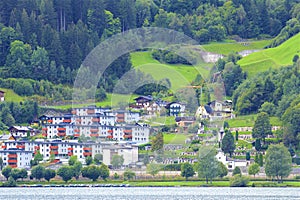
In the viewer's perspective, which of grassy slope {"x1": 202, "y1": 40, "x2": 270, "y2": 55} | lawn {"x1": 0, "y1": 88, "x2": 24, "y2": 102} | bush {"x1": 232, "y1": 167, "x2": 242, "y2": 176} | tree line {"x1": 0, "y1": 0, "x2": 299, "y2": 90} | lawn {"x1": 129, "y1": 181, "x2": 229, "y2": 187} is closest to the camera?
lawn {"x1": 129, "y1": 181, "x2": 229, "y2": 187}

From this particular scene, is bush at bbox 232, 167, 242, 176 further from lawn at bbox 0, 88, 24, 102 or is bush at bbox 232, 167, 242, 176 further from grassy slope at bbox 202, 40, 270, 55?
grassy slope at bbox 202, 40, 270, 55

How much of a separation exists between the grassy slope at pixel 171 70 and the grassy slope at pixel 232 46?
1125cm

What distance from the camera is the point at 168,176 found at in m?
120

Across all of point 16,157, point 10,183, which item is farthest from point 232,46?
point 10,183

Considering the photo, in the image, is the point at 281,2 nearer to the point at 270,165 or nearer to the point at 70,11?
the point at 70,11

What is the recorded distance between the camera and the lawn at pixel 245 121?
13775 cm

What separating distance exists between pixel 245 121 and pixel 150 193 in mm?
35833

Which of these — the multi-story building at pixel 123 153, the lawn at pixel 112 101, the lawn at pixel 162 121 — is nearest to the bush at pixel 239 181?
the lawn at pixel 162 121

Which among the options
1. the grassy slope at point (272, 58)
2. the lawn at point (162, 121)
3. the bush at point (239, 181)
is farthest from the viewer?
the grassy slope at point (272, 58)

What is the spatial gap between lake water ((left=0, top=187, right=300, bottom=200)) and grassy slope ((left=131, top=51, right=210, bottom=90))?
19578mm

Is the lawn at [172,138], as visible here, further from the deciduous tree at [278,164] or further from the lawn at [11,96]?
the lawn at [11,96]

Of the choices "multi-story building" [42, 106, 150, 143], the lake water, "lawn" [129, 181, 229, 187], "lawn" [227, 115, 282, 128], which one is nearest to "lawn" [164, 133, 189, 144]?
"multi-story building" [42, 106, 150, 143]

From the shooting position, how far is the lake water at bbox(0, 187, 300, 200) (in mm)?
100375

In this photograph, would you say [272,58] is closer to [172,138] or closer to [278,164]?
[172,138]
